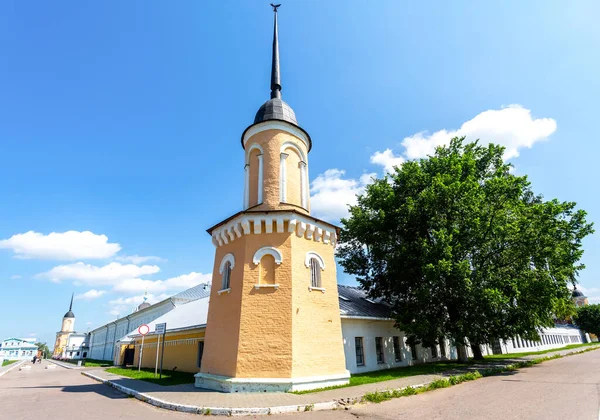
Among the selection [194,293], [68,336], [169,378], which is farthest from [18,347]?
[169,378]

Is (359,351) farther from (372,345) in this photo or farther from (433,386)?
(433,386)

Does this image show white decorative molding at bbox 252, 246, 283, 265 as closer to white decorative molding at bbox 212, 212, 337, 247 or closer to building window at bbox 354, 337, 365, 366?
white decorative molding at bbox 212, 212, 337, 247

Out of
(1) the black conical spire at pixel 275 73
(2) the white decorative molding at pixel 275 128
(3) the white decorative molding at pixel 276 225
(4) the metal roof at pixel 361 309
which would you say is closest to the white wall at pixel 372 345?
(4) the metal roof at pixel 361 309

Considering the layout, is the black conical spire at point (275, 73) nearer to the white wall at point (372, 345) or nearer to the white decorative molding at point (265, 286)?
the white decorative molding at point (265, 286)

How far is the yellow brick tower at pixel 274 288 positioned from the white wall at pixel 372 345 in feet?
11.8

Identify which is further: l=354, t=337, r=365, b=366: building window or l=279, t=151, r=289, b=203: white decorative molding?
l=354, t=337, r=365, b=366: building window

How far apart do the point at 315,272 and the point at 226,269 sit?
146 inches

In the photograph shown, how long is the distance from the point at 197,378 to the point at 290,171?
9.25 metres

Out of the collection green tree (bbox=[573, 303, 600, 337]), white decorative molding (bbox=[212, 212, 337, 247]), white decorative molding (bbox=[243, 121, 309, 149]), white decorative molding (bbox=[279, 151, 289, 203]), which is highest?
white decorative molding (bbox=[243, 121, 309, 149])

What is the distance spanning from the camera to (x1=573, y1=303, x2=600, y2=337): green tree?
53.7m

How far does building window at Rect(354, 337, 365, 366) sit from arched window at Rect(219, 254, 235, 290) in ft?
25.4

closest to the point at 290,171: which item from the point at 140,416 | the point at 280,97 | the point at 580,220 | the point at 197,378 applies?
the point at 280,97

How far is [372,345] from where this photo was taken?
55.9 feet

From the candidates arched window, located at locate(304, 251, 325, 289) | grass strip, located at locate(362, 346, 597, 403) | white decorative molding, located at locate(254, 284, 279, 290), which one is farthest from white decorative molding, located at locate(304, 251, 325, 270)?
grass strip, located at locate(362, 346, 597, 403)
